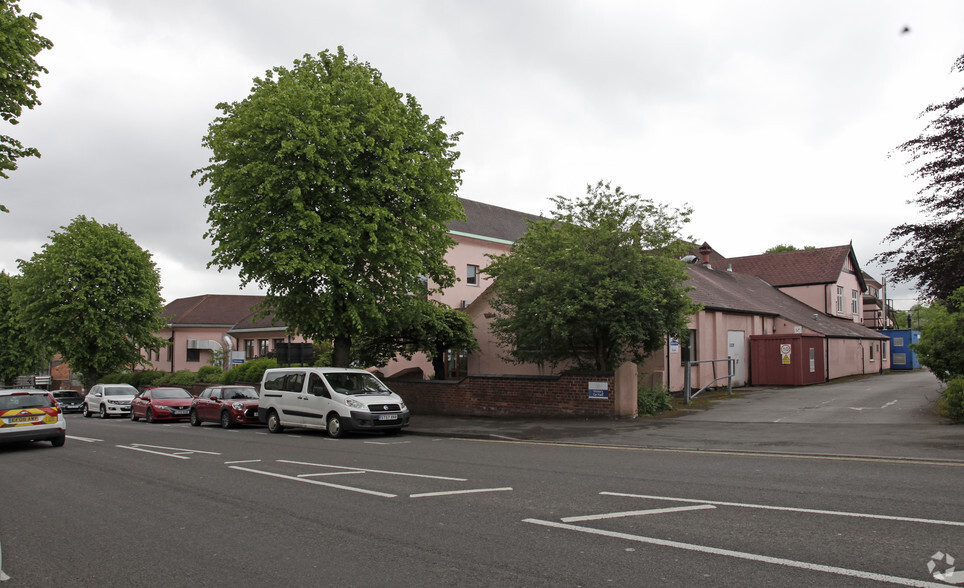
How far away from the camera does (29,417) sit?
1591cm

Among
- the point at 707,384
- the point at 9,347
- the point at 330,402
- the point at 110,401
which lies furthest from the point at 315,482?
the point at 9,347

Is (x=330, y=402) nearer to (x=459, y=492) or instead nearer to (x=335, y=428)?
(x=335, y=428)

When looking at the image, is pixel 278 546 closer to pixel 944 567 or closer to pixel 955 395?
pixel 944 567

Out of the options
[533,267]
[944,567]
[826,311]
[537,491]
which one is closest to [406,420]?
[533,267]

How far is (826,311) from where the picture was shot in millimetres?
42719

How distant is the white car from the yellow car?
52.7ft

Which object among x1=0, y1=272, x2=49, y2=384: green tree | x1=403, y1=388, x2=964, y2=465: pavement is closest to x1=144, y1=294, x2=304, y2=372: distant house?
x1=0, y1=272, x2=49, y2=384: green tree

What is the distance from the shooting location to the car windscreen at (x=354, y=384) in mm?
17969

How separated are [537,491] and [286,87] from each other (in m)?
14.9

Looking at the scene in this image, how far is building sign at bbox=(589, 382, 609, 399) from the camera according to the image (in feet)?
61.3

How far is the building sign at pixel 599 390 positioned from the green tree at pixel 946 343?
308 inches

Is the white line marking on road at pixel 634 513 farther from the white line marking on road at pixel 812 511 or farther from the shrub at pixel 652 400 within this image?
the shrub at pixel 652 400

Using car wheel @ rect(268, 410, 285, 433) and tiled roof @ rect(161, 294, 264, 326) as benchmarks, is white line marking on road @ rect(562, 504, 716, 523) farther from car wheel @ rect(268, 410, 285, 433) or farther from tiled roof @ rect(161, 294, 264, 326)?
tiled roof @ rect(161, 294, 264, 326)

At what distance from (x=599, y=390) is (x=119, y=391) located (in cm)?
2514
